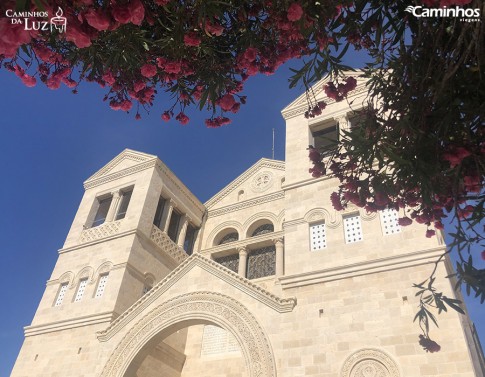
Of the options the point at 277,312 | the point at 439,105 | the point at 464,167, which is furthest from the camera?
the point at 277,312

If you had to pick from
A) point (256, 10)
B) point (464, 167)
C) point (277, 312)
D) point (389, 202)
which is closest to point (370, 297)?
point (277, 312)

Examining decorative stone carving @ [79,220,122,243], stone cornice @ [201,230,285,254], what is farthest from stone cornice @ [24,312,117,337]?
stone cornice @ [201,230,285,254]

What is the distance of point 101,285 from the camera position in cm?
1405

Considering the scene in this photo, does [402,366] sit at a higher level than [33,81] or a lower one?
lower

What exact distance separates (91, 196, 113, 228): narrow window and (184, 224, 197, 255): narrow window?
399 centimetres

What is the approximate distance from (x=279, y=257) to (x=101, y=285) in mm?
7017

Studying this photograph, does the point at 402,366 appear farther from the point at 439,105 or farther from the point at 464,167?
the point at 439,105

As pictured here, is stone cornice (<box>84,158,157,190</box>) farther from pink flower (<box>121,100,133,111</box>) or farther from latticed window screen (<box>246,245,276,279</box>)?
pink flower (<box>121,100,133,111</box>)

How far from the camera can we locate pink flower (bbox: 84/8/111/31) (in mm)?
2469

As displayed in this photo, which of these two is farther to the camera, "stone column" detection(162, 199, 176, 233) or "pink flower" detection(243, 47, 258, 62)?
"stone column" detection(162, 199, 176, 233)

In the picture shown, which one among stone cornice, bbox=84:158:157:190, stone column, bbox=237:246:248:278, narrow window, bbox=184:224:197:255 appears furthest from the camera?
narrow window, bbox=184:224:197:255

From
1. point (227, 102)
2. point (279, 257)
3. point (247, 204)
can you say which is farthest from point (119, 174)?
point (227, 102)

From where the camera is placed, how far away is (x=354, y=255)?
1016cm

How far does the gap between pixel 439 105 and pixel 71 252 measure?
16.0 meters
